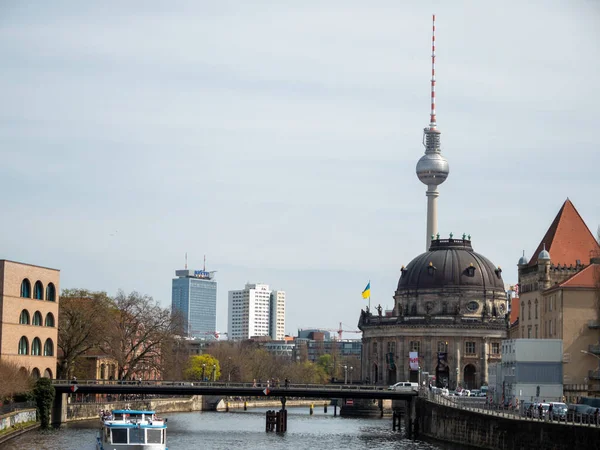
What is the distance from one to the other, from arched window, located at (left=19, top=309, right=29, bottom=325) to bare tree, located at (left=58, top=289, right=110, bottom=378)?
2103 centimetres

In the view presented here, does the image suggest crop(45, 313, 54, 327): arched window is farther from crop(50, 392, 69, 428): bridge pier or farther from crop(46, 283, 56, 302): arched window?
crop(50, 392, 69, 428): bridge pier

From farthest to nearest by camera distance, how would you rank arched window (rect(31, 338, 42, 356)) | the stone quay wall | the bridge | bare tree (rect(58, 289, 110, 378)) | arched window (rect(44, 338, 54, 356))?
1. bare tree (rect(58, 289, 110, 378))
2. arched window (rect(44, 338, 54, 356))
3. arched window (rect(31, 338, 42, 356))
4. the bridge
5. the stone quay wall

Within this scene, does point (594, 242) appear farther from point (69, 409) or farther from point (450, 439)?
point (69, 409)

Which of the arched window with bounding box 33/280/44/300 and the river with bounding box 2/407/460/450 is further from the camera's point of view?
the arched window with bounding box 33/280/44/300

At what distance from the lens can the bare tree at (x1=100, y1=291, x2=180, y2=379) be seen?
175500mm

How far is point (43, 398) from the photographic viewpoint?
131875 millimetres

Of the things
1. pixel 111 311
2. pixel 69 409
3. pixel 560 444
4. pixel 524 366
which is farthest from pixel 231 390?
pixel 560 444

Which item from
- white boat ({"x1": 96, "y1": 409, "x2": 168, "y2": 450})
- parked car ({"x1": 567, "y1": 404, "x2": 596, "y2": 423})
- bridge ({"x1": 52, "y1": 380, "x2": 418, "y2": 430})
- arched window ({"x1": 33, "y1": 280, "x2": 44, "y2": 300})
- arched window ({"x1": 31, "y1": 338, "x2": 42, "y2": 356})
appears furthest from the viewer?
arched window ({"x1": 33, "y1": 280, "x2": 44, "y2": 300})

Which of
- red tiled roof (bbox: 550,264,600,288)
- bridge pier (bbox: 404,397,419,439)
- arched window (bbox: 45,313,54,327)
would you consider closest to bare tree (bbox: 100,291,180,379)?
arched window (bbox: 45,313,54,327)

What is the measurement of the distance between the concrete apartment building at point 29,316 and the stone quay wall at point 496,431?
138 feet

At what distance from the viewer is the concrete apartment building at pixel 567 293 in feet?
427

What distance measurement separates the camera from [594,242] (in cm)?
15512

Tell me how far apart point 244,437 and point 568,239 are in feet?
166

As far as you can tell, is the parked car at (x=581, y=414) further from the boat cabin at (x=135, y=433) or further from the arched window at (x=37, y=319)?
the arched window at (x=37, y=319)
